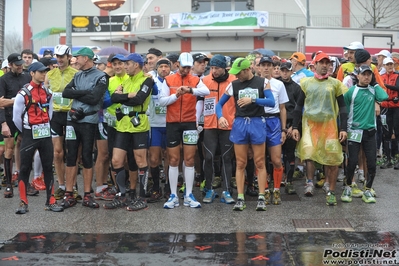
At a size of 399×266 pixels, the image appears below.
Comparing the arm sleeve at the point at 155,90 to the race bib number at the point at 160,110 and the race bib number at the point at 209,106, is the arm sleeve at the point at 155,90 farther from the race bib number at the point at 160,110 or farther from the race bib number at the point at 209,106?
the race bib number at the point at 209,106

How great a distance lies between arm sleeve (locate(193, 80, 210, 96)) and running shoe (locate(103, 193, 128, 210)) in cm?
187

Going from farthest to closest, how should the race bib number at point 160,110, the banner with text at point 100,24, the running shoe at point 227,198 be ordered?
the banner with text at point 100,24 → the race bib number at point 160,110 → the running shoe at point 227,198

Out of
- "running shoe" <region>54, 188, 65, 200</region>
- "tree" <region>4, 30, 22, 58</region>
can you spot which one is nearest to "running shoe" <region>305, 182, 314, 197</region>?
"running shoe" <region>54, 188, 65, 200</region>

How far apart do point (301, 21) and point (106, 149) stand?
38.2m

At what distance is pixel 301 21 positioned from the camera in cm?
4712

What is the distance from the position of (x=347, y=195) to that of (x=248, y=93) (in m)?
2.14

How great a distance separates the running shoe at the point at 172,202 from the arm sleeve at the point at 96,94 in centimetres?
173

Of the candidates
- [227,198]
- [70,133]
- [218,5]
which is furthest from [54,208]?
[218,5]

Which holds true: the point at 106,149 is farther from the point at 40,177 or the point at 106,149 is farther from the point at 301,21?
the point at 301,21

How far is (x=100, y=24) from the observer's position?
48.2 metres

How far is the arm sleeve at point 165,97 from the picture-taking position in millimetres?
9868

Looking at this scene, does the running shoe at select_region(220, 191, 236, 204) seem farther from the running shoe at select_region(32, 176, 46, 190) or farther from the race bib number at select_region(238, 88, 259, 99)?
the running shoe at select_region(32, 176, 46, 190)

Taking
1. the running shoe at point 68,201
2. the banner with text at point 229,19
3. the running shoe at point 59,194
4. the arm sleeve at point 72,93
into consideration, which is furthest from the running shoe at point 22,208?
the banner with text at point 229,19

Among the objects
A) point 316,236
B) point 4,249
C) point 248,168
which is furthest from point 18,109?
point 316,236
